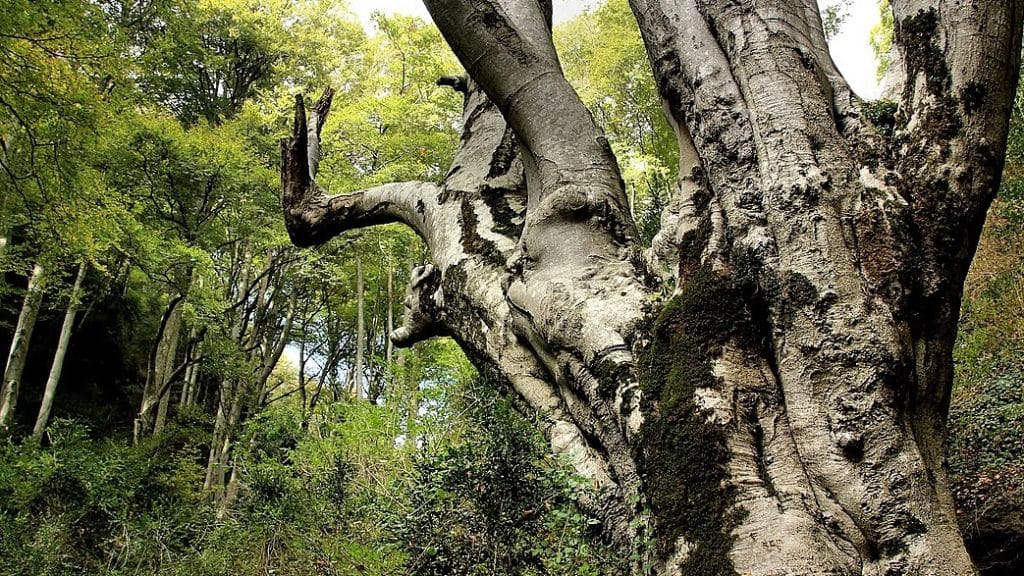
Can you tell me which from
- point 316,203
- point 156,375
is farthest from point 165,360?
point 316,203

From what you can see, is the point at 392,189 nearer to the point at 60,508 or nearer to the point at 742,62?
the point at 742,62

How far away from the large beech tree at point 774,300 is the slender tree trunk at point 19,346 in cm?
1134

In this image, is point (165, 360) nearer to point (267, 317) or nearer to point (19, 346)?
point (19, 346)

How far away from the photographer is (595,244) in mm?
3084

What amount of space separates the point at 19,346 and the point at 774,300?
13.1 metres

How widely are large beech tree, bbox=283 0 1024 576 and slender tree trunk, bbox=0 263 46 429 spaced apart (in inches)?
446

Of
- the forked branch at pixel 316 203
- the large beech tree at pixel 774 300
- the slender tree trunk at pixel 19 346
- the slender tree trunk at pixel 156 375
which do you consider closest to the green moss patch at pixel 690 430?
the large beech tree at pixel 774 300

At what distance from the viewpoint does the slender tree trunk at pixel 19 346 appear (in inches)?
444

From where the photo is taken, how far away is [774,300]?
230 cm

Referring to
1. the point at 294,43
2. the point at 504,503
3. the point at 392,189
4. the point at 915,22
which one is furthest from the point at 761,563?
the point at 294,43

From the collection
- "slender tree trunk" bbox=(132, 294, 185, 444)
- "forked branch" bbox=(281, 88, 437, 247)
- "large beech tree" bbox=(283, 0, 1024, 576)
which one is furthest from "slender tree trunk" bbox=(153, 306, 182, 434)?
"large beech tree" bbox=(283, 0, 1024, 576)

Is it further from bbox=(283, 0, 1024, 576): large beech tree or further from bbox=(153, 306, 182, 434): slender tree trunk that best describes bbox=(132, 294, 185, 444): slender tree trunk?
bbox=(283, 0, 1024, 576): large beech tree

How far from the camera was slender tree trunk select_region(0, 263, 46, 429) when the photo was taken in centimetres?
1127

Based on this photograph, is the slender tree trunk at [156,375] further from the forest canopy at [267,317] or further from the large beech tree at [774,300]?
the large beech tree at [774,300]
